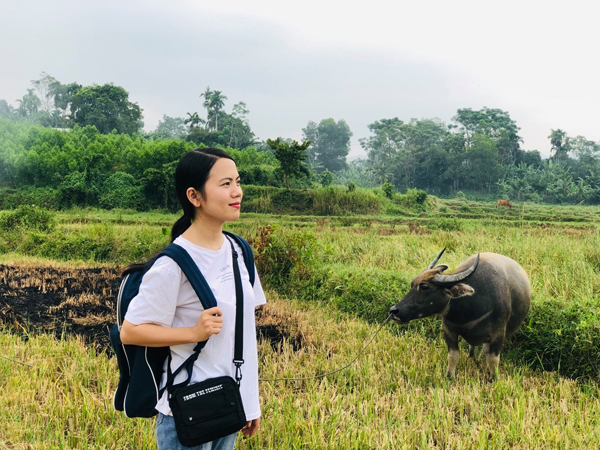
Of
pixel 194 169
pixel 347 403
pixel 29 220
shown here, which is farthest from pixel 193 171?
pixel 29 220

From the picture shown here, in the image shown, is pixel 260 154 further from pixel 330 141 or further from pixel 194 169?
pixel 194 169

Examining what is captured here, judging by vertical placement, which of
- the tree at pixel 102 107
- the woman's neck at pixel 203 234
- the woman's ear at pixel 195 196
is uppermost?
the tree at pixel 102 107

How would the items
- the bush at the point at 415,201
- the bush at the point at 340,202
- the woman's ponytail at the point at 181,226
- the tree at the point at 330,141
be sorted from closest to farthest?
1. the woman's ponytail at the point at 181,226
2. the bush at the point at 340,202
3. the bush at the point at 415,201
4. the tree at the point at 330,141

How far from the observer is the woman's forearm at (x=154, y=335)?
4.09 feet

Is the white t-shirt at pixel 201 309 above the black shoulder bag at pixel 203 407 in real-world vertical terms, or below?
above

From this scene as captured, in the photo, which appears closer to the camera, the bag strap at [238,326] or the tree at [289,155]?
the bag strap at [238,326]

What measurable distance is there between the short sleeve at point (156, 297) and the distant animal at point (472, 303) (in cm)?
205

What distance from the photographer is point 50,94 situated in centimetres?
3328

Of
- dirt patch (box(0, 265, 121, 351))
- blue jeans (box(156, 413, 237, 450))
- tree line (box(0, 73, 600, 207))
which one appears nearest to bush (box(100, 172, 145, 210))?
tree line (box(0, 73, 600, 207))

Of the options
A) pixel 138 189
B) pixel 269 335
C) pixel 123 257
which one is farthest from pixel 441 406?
pixel 138 189

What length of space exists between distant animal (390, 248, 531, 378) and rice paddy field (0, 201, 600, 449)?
30cm

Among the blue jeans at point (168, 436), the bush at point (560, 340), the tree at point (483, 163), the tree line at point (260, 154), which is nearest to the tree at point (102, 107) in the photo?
the tree line at point (260, 154)

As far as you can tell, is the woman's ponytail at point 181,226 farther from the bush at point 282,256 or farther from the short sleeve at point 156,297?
the bush at point 282,256

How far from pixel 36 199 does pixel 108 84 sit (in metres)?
13.2
